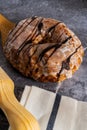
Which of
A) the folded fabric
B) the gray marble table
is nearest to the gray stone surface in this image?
the gray marble table

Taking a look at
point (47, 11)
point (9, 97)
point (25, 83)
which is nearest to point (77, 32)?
point (47, 11)

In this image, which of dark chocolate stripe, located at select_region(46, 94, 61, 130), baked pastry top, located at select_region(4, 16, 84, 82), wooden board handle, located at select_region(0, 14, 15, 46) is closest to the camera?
dark chocolate stripe, located at select_region(46, 94, 61, 130)

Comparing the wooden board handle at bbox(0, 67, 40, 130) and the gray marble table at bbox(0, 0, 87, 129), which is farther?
the gray marble table at bbox(0, 0, 87, 129)

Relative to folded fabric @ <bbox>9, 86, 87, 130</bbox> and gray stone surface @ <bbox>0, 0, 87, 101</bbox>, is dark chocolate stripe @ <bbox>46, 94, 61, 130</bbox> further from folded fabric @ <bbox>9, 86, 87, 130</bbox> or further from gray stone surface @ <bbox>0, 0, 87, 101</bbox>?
gray stone surface @ <bbox>0, 0, 87, 101</bbox>

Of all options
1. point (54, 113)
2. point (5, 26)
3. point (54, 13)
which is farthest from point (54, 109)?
point (54, 13)

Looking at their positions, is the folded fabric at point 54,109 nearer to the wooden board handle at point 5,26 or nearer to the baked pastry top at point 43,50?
the baked pastry top at point 43,50

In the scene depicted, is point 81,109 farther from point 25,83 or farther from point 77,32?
point 77,32
